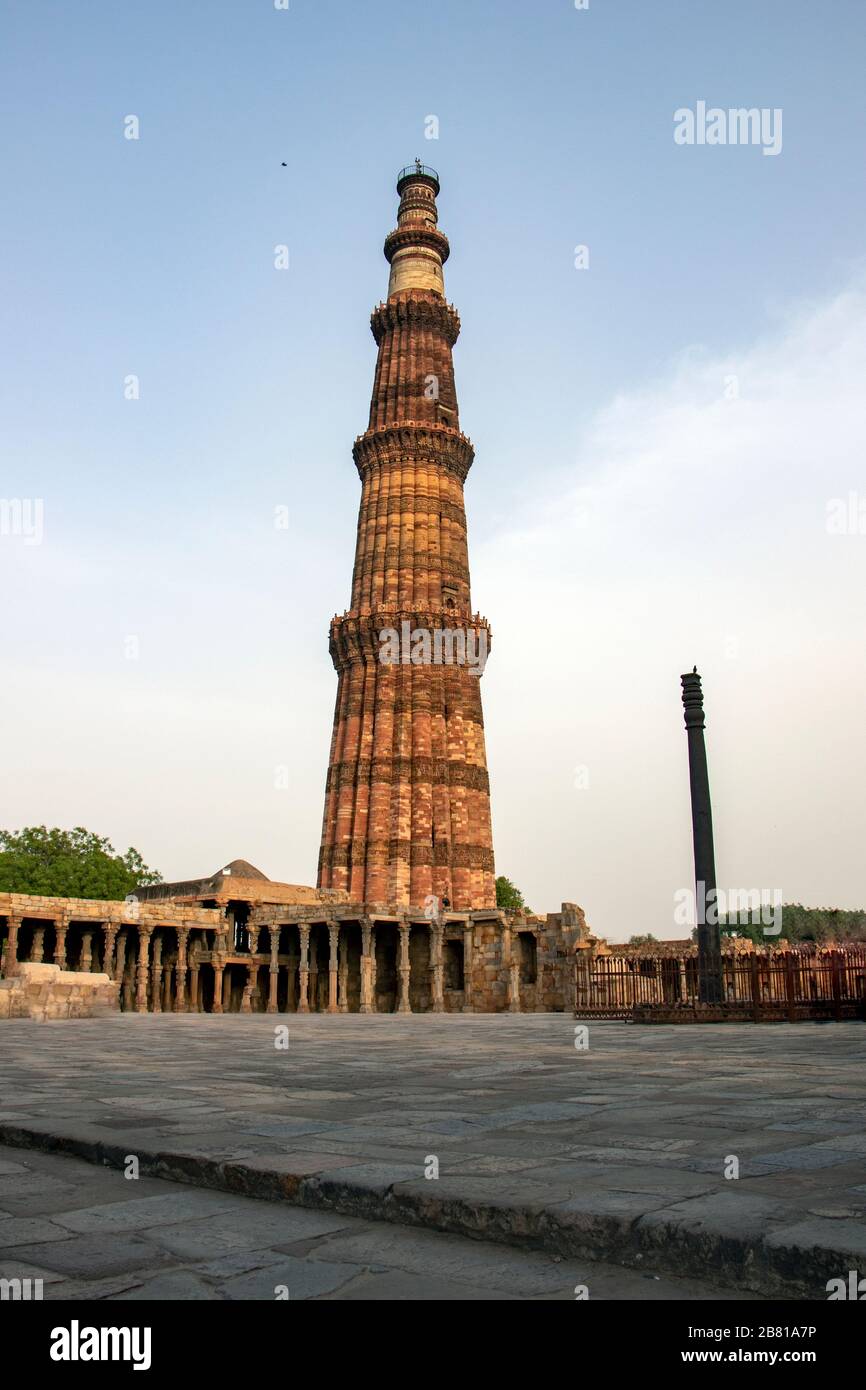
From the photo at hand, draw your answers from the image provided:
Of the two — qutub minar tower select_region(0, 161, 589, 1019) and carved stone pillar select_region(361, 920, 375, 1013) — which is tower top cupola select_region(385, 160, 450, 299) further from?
carved stone pillar select_region(361, 920, 375, 1013)

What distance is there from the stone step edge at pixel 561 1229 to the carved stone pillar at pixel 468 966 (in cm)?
3325

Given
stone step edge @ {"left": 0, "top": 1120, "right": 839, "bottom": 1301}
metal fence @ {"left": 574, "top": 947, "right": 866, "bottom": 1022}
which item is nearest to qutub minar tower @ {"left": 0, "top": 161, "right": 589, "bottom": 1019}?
metal fence @ {"left": 574, "top": 947, "right": 866, "bottom": 1022}

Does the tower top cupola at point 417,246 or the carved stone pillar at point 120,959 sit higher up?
the tower top cupola at point 417,246

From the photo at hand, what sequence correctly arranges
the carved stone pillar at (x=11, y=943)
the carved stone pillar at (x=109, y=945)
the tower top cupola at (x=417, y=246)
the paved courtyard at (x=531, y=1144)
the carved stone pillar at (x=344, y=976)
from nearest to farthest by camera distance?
the paved courtyard at (x=531, y=1144)
the carved stone pillar at (x=11, y=943)
the carved stone pillar at (x=109, y=945)
the carved stone pillar at (x=344, y=976)
the tower top cupola at (x=417, y=246)

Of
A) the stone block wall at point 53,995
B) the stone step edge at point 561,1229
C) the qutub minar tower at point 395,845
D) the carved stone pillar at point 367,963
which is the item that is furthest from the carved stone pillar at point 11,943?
the stone step edge at point 561,1229

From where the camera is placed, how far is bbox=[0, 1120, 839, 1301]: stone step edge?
8.58 ft

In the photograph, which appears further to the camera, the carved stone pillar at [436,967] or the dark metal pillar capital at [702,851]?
the carved stone pillar at [436,967]

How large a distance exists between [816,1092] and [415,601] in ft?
136

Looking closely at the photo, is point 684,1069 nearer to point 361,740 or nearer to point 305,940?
point 305,940

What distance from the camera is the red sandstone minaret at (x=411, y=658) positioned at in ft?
146

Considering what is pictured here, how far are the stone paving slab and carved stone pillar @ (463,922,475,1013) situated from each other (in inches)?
1326

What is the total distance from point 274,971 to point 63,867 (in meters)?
18.8

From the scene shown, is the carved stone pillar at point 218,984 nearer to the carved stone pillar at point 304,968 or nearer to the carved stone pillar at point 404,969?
the carved stone pillar at point 304,968
